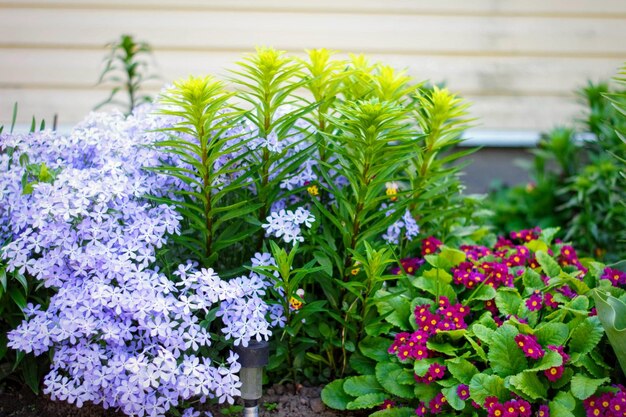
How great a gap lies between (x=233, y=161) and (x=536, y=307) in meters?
1.26

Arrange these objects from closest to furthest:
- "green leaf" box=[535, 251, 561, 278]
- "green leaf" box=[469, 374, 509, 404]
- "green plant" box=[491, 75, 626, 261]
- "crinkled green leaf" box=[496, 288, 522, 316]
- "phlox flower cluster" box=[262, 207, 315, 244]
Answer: "green leaf" box=[469, 374, 509, 404] < "phlox flower cluster" box=[262, 207, 315, 244] < "crinkled green leaf" box=[496, 288, 522, 316] < "green leaf" box=[535, 251, 561, 278] < "green plant" box=[491, 75, 626, 261]

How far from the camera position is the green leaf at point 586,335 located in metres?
2.71

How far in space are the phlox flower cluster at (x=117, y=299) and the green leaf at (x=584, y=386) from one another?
3.47ft

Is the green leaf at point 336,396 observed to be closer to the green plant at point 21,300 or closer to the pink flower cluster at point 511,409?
the pink flower cluster at point 511,409

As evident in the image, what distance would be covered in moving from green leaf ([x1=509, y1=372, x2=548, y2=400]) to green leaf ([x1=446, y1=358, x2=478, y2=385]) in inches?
6.5

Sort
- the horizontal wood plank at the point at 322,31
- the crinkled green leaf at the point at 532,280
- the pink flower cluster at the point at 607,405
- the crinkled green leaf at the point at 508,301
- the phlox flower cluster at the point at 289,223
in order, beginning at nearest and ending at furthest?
the pink flower cluster at the point at 607,405
the phlox flower cluster at the point at 289,223
the crinkled green leaf at the point at 508,301
the crinkled green leaf at the point at 532,280
the horizontal wood plank at the point at 322,31

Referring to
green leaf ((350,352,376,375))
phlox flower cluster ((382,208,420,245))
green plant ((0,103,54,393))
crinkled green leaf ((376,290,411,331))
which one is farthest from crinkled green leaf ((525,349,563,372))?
green plant ((0,103,54,393))

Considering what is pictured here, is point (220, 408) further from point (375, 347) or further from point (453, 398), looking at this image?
point (453, 398)

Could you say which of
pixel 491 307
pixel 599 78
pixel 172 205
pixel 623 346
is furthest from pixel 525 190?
pixel 172 205

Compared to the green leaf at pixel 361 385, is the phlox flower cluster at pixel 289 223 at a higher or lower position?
higher

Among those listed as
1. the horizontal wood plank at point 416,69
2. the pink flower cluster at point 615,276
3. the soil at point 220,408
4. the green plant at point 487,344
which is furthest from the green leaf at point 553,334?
the horizontal wood plank at point 416,69

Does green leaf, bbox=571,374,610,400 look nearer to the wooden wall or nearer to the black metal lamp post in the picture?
the black metal lamp post

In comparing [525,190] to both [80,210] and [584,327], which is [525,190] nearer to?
[584,327]

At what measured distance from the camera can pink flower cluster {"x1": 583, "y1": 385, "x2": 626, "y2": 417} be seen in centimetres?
250
